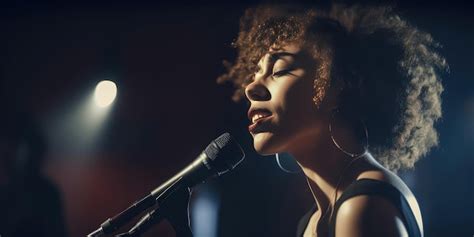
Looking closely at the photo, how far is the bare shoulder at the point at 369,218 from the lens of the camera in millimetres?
1134

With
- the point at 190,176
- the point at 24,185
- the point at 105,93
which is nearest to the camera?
the point at 190,176

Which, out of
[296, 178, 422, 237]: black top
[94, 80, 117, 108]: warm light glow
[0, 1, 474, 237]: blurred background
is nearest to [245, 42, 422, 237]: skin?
[296, 178, 422, 237]: black top

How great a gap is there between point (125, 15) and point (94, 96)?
0.74m

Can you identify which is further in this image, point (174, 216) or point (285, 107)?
point (285, 107)

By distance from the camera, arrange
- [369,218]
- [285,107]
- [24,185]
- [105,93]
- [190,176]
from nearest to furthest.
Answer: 1. [369,218]
2. [190,176]
3. [285,107]
4. [24,185]
5. [105,93]

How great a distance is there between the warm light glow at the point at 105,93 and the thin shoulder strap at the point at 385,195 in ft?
8.39

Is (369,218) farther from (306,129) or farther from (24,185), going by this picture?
(24,185)

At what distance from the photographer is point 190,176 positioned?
1.29 meters

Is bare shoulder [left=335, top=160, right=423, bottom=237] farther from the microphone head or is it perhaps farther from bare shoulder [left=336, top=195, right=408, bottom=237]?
the microphone head

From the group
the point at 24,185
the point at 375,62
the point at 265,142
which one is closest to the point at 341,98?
the point at 375,62

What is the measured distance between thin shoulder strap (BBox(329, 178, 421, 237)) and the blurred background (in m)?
1.56

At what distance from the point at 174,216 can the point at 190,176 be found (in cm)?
13

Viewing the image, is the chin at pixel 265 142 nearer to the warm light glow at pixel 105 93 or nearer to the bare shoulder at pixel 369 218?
the bare shoulder at pixel 369 218

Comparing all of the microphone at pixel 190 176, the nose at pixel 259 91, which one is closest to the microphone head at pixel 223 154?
the microphone at pixel 190 176
